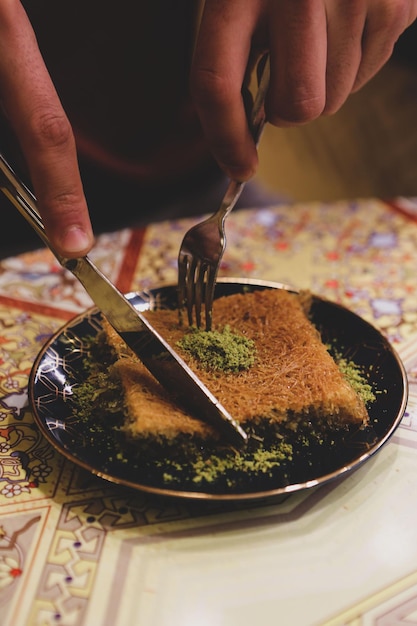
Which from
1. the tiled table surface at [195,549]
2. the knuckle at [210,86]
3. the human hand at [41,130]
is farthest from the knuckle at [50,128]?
the tiled table surface at [195,549]

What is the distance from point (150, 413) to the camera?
91cm

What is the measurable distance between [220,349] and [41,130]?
0.43 metres

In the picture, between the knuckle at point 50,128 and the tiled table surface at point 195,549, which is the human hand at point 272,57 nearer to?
the knuckle at point 50,128

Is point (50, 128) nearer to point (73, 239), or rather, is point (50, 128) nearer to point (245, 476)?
point (73, 239)

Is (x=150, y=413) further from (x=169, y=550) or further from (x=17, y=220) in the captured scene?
(x=17, y=220)

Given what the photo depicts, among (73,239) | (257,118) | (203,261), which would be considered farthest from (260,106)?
(73,239)

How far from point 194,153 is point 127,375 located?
1.00 metres

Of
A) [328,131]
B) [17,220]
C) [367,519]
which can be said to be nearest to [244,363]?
[367,519]

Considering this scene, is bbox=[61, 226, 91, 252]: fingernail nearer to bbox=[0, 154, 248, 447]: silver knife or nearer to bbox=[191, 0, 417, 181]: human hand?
bbox=[0, 154, 248, 447]: silver knife

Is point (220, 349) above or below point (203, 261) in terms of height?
below

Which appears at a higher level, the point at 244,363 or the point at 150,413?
the point at 244,363

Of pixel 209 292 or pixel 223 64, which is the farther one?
pixel 209 292

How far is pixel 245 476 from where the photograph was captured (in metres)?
0.88

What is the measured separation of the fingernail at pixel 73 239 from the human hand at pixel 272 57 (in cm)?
28
